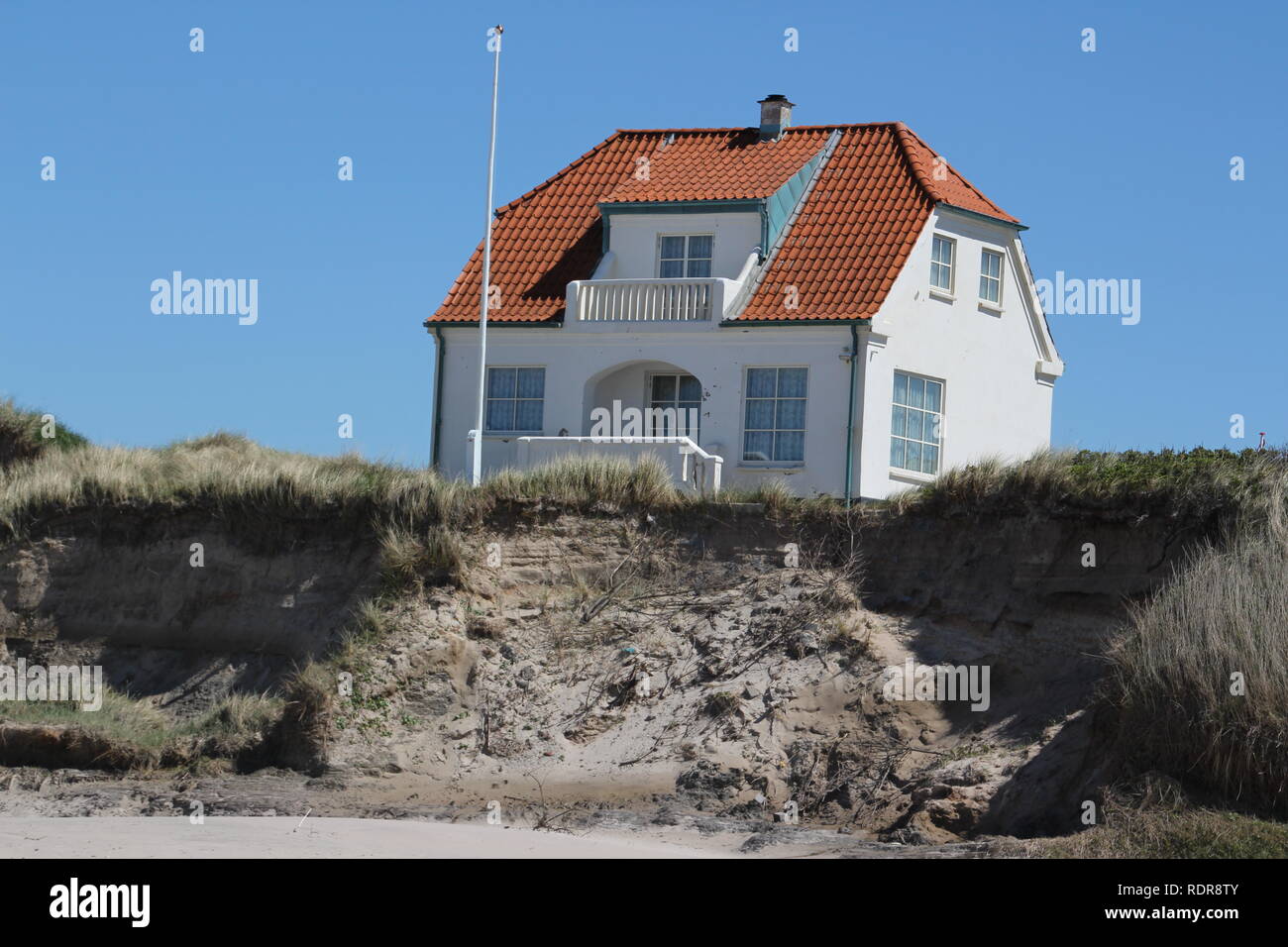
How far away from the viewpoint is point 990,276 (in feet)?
105

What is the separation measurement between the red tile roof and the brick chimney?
19cm

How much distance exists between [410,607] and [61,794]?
4746 millimetres

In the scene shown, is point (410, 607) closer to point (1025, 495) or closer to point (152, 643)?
point (152, 643)

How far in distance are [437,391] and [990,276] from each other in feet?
33.3

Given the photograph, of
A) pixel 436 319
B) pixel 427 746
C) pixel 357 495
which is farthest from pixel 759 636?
pixel 436 319

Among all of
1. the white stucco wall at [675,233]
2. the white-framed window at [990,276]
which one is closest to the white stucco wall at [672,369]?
the white stucco wall at [675,233]

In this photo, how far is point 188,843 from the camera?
17.0m

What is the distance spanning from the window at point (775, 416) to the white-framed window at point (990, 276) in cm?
451

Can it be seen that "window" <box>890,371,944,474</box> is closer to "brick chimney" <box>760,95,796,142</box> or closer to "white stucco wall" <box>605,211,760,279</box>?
"white stucco wall" <box>605,211,760,279</box>

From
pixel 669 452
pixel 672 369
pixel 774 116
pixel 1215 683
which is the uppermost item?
pixel 774 116

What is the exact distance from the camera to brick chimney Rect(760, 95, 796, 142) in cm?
3356

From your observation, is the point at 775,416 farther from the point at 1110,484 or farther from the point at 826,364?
the point at 1110,484

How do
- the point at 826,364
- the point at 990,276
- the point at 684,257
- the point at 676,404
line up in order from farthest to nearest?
the point at 990,276 < the point at 684,257 < the point at 676,404 < the point at 826,364

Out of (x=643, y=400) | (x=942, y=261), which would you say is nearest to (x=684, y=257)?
(x=643, y=400)
